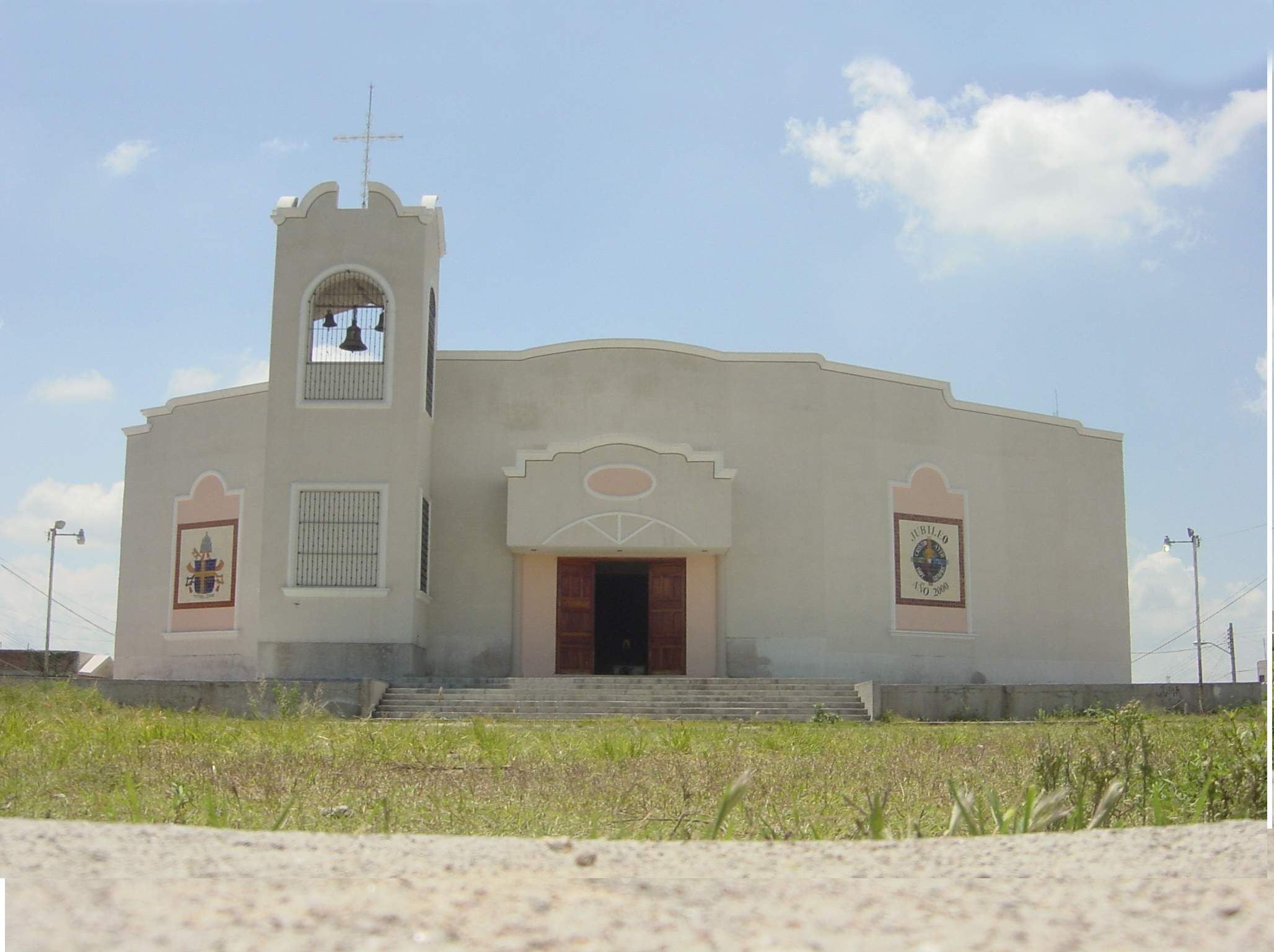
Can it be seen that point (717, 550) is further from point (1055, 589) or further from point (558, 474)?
point (1055, 589)

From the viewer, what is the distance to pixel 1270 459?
13.0 ft

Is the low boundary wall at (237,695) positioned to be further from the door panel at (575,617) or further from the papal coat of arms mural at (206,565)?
the door panel at (575,617)

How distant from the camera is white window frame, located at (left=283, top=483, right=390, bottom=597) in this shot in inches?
847

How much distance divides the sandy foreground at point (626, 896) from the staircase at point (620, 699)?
14.6 metres

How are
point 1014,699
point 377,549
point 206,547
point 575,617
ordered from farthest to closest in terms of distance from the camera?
point 206,547 < point 575,617 < point 377,549 < point 1014,699

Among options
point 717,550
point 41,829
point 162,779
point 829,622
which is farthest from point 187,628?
point 41,829

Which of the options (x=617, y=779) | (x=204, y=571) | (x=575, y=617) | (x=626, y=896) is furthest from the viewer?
(x=204, y=571)

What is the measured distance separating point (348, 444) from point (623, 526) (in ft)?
16.2

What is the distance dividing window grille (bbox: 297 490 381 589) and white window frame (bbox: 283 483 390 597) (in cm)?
3

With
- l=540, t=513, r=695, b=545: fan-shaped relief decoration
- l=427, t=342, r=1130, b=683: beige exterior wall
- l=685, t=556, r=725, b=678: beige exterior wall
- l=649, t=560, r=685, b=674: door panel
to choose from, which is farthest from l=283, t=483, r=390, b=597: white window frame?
l=685, t=556, r=725, b=678: beige exterior wall

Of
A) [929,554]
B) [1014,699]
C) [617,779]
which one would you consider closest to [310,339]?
[929,554]

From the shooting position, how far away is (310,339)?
74.2ft

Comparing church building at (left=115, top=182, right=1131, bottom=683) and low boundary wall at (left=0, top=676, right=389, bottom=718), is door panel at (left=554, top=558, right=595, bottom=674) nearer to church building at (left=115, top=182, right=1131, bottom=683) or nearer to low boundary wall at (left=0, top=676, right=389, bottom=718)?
church building at (left=115, top=182, right=1131, bottom=683)

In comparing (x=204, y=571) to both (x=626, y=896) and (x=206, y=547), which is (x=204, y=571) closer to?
(x=206, y=547)
